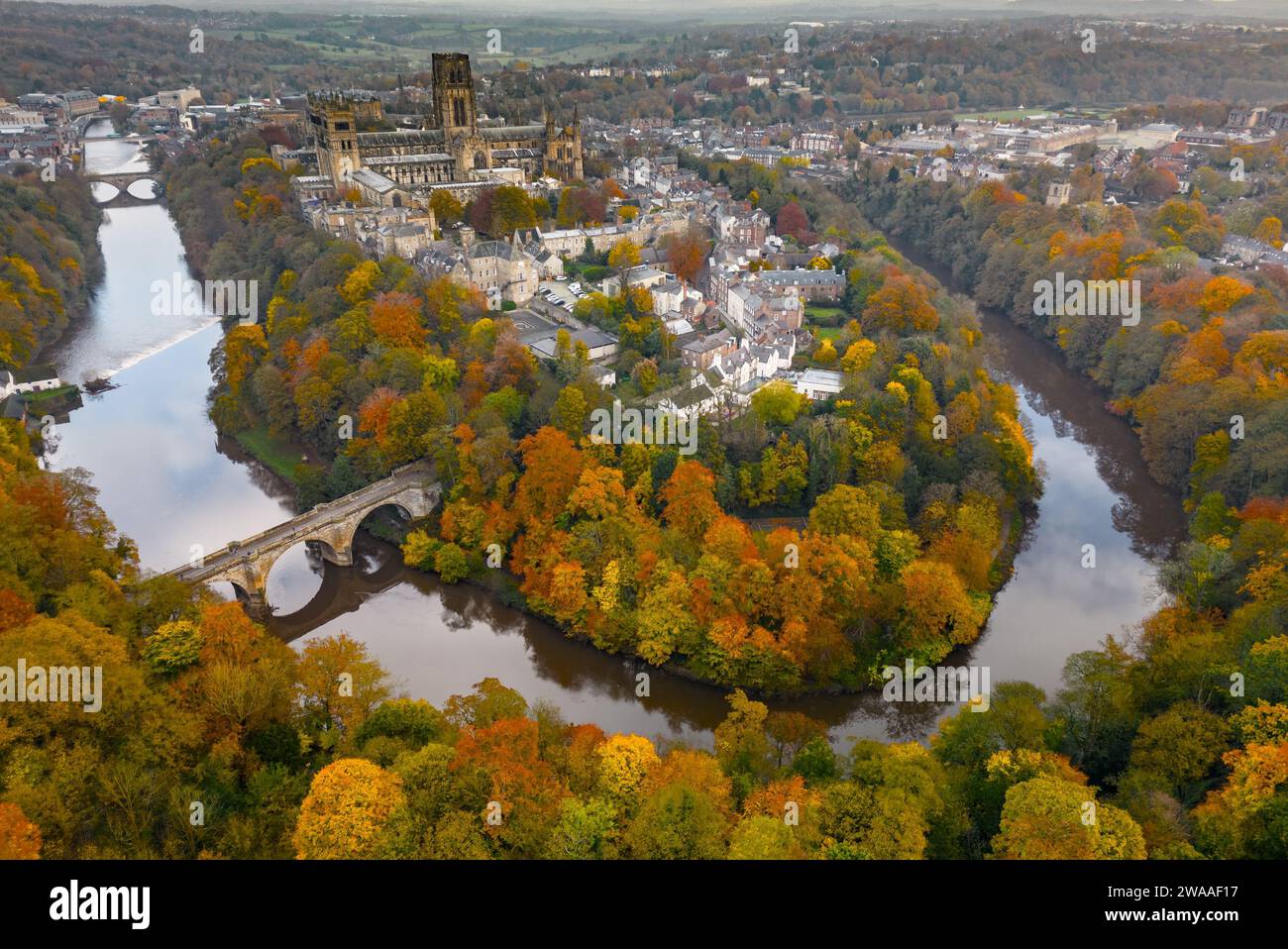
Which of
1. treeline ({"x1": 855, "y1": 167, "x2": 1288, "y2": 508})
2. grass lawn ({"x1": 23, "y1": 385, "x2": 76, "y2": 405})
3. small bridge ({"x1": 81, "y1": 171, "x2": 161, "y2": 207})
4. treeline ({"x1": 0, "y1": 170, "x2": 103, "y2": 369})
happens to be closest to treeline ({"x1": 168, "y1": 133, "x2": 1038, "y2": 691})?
treeline ({"x1": 855, "y1": 167, "x2": 1288, "y2": 508})

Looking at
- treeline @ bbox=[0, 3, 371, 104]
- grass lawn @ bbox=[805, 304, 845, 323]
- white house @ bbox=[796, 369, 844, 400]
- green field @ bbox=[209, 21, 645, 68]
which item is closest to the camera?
white house @ bbox=[796, 369, 844, 400]

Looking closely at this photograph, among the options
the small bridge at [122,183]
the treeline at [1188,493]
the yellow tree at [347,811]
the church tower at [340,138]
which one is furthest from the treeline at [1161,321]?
the small bridge at [122,183]

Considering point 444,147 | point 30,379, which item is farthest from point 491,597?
point 444,147

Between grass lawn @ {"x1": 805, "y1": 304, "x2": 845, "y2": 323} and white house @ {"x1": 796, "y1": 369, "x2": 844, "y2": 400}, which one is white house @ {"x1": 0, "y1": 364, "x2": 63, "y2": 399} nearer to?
white house @ {"x1": 796, "y1": 369, "x2": 844, "y2": 400}

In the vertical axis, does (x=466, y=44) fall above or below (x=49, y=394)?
above

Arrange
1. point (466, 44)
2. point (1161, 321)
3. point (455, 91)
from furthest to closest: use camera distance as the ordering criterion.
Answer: point (466, 44) < point (455, 91) < point (1161, 321)

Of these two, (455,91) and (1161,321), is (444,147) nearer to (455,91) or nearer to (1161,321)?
(455,91)

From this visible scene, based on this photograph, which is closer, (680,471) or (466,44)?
(680,471)

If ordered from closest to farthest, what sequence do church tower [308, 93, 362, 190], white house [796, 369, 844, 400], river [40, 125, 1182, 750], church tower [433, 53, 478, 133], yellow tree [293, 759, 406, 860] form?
yellow tree [293, 759, 406, 860] → river [40, 125, 1182, 750] → white house [796, 369, 844, 400] → church tower [308, 93, 362, 190] → church tower [433, 53, 478, 133]
